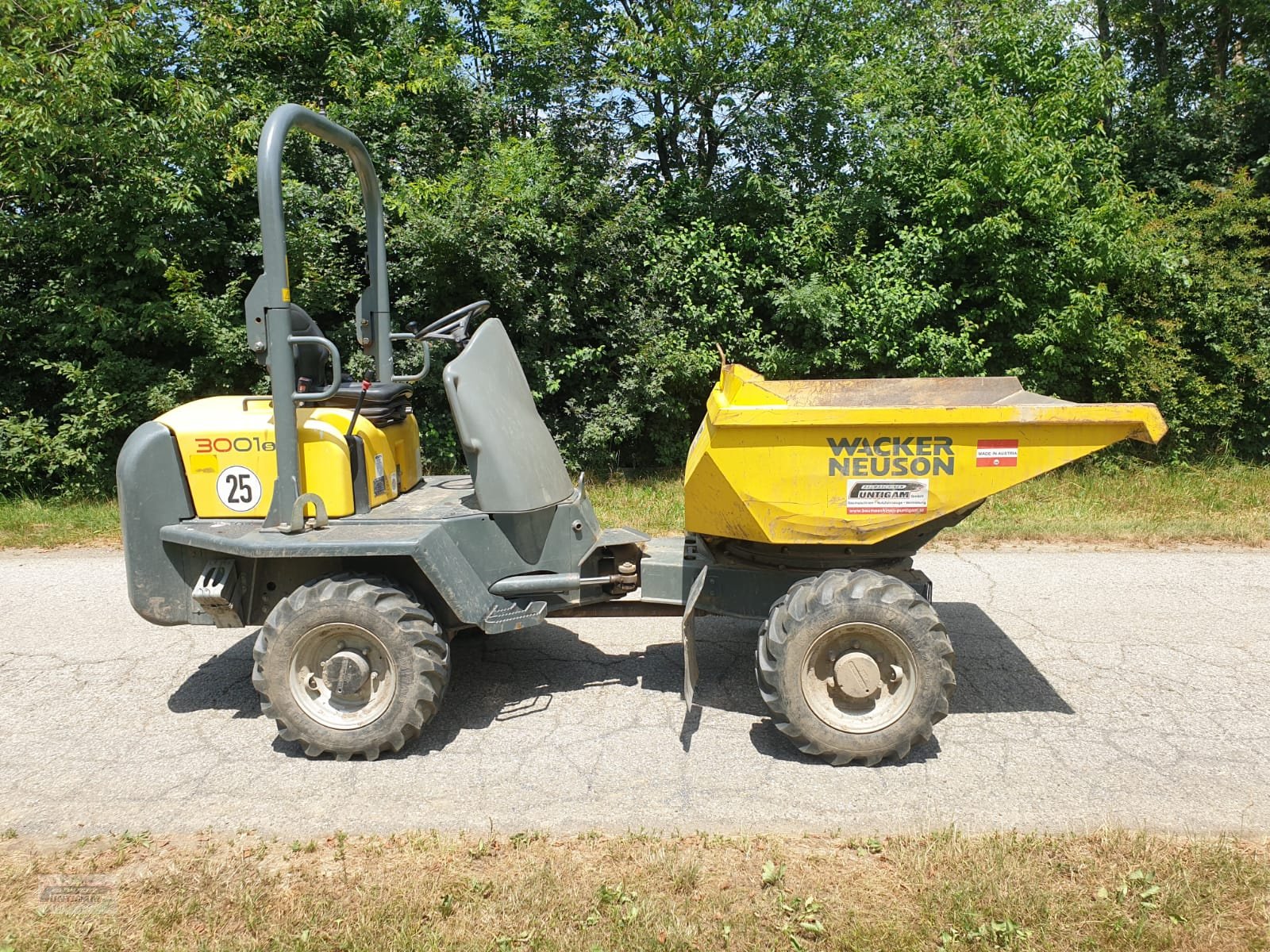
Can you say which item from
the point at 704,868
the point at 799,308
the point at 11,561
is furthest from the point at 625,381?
the point at 704,868

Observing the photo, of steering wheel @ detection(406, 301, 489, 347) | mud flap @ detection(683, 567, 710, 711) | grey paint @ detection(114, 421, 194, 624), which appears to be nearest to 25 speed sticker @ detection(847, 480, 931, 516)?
mud flap @ detection(683, 567, 710, 711)

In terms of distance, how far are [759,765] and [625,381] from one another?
6693 mm

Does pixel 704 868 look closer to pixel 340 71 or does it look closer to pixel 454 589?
pixel 454 589

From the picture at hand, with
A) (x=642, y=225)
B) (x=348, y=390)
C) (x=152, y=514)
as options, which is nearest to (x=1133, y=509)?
(x=642, y=225)

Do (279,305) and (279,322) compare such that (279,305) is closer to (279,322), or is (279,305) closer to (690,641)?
(279,322)

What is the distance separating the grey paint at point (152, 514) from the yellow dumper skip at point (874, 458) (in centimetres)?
239

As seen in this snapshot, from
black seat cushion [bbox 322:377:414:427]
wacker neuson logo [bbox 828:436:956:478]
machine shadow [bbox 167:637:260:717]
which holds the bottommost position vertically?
machine shadow [bbox 167:637:260:717]

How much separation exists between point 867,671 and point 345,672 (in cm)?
223

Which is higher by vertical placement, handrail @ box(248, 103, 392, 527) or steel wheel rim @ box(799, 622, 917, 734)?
handrail @ box(248, 103, 392, 527)

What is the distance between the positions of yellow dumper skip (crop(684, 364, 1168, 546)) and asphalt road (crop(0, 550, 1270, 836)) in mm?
1058

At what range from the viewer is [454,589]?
4152mm

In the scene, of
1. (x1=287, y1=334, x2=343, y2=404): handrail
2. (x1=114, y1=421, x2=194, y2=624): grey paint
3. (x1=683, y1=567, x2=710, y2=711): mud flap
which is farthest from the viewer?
(x1=114, y1=421, x2=194, y2=624): grey paint

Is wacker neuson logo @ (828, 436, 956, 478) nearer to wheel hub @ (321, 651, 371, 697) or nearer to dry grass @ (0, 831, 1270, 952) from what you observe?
dry grass @ (0, 831, 1270, 952)

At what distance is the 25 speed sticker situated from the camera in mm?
4043
